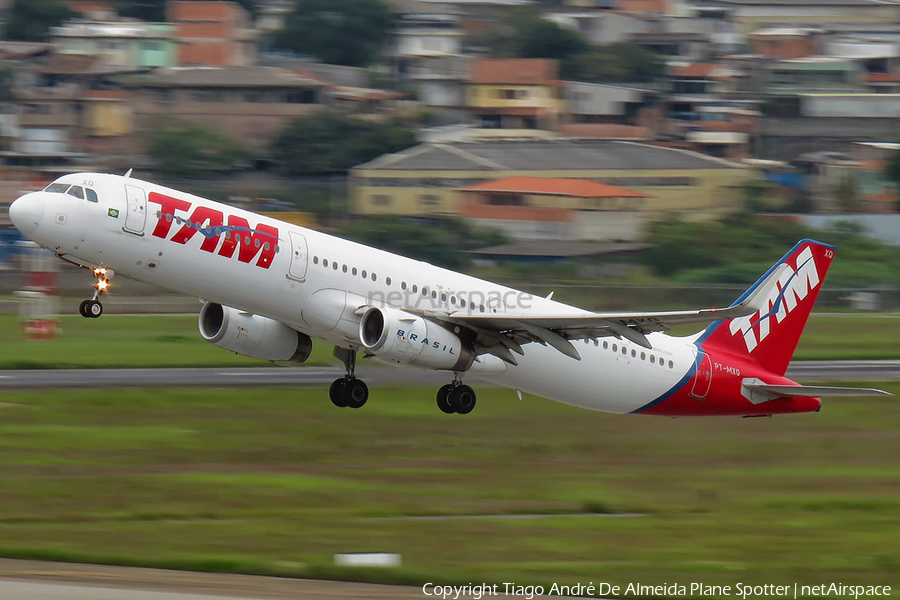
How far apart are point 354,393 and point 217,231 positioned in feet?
23.4

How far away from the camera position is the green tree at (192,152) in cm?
10925

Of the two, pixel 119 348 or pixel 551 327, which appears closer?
pixel 551 327

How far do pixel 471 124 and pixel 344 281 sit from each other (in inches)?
4208

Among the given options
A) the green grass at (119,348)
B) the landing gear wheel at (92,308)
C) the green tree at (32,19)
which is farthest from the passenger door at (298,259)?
the green tree at (32,19)

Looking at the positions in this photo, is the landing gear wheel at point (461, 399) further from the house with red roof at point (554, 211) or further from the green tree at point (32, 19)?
the green tree at point (32, 19)

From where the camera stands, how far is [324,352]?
52.9m

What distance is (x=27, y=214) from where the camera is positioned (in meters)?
27.2

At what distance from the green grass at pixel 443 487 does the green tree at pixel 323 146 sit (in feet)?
243

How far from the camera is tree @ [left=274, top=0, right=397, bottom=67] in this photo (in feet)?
579

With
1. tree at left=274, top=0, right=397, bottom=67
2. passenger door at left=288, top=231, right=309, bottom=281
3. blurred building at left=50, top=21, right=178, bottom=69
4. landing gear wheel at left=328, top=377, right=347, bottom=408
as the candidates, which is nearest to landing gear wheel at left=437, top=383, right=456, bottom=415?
landing gear wheel at left=328, top=377, right=347, bottom=408

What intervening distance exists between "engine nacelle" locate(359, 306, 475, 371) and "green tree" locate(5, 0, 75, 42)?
15152 cm

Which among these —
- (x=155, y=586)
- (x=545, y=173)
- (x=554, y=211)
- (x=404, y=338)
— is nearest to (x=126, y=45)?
(x=545, y=173)

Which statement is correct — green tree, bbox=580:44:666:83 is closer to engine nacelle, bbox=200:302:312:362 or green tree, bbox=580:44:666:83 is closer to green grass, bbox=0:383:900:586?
green grass, bbox=0:383:900:586

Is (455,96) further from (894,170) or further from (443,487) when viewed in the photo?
(443,487)
